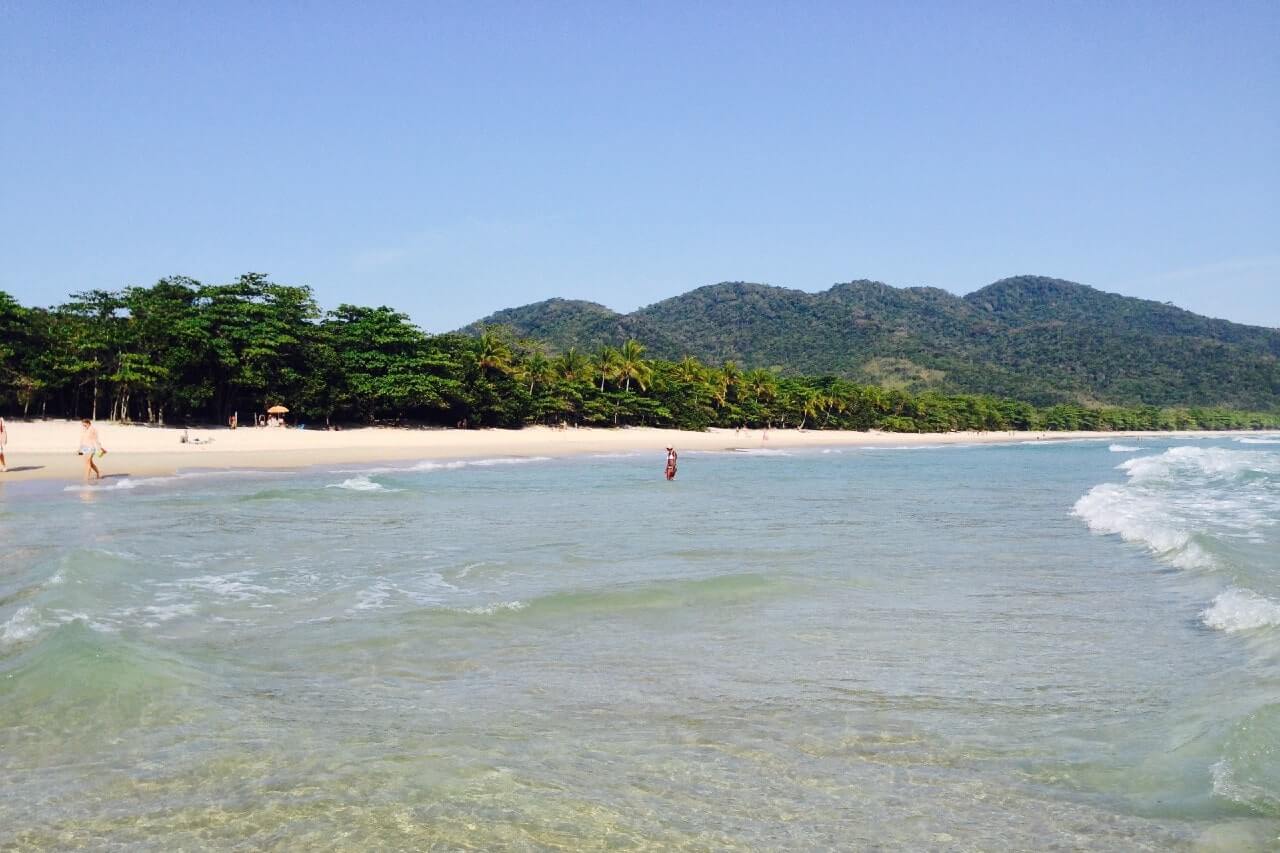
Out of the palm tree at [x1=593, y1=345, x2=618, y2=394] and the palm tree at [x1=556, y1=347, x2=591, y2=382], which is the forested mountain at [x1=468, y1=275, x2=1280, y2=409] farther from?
the palm tree at [x1=556, y1=347, x2=591, y2=382]

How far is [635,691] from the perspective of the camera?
607cm

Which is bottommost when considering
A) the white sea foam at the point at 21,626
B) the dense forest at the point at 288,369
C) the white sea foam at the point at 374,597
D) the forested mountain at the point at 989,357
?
the white sea foam at the point at 374,597

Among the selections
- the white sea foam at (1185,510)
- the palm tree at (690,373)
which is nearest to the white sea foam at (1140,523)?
the white sea foam at (1185,510)

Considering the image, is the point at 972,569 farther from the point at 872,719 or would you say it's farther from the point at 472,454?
the point at 472,454

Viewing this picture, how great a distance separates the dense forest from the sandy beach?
81.8 inches

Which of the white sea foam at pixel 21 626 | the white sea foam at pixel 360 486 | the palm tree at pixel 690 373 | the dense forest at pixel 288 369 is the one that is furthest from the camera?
the palm tree at pixel 690 373

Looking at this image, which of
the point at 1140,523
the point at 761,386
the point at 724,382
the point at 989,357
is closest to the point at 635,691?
the point at 1140,523

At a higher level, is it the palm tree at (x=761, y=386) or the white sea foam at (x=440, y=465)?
the palm tree at (x=761, y=386)

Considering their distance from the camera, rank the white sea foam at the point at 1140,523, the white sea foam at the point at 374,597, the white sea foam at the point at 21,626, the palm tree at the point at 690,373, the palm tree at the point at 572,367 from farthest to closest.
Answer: the palm tree at the point at 690,373, the palm tree at the point at 572,367, the white sea foam at the point at 1140,523, the white sea foam at the point at 374,597, the white sea foam at the point at 21,626

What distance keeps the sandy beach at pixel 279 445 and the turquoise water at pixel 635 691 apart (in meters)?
17.5

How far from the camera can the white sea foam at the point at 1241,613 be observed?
7980 mm

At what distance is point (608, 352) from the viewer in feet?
234

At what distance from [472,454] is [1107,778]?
41.1 metres

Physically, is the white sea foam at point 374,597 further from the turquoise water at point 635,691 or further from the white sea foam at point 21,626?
the white sea foam at point 21,626
